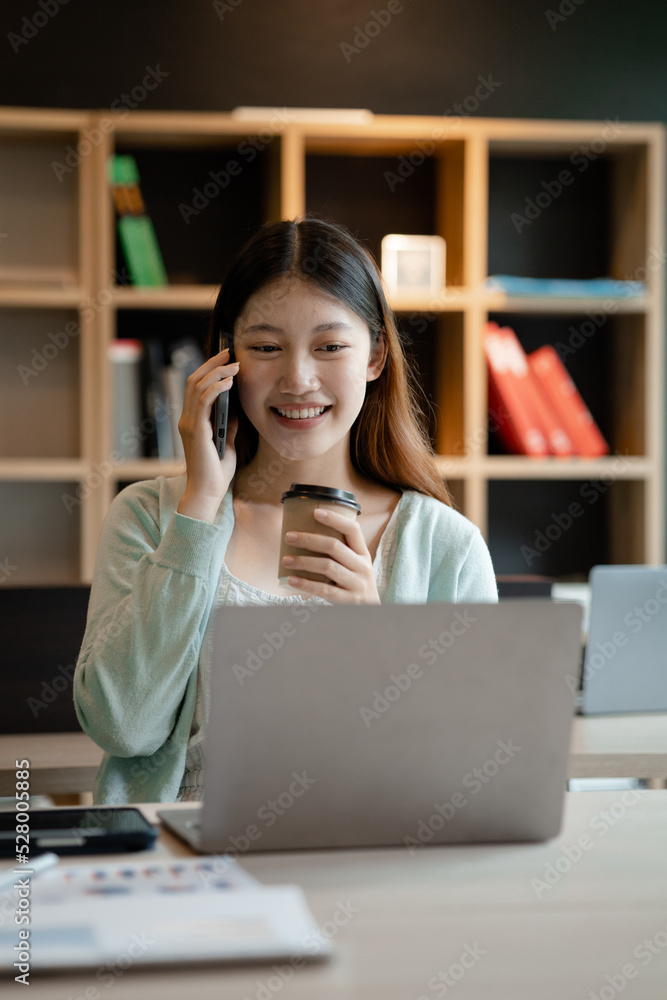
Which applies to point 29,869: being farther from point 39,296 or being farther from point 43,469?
point 39,296

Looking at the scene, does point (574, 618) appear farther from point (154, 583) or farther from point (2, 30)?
point (2, 30)

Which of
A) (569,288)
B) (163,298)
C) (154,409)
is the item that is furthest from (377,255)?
(154,409)

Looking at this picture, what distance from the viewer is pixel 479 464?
299cm

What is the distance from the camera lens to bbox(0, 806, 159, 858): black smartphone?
88 cm

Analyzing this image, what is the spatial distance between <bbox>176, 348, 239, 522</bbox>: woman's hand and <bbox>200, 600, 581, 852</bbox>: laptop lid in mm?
648

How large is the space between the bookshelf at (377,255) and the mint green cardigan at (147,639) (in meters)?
1.37

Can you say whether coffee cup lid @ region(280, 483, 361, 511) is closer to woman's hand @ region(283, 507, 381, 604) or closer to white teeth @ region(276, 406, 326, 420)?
woman's hand @ region(283, 507, 381, 604)

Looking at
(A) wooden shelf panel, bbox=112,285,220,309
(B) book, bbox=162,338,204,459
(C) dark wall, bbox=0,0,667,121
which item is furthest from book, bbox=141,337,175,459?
(C) dark wall, bbox=0,0,667,121

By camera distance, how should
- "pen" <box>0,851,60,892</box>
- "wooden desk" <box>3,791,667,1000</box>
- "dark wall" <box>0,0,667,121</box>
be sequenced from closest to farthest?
"wooden desk" <box>3,791,667,1000</box> → "pen" <box>0,851,60,892</box> → "dark wall" <box>0,0,667,121</box>

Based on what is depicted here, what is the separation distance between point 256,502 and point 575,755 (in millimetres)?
637

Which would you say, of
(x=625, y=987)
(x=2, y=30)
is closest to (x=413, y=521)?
(x=625, y=987)

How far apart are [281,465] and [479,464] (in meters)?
1.37

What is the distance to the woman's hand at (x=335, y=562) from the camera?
115cm

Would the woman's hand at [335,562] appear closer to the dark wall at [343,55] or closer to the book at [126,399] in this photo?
the book at [126,399]
